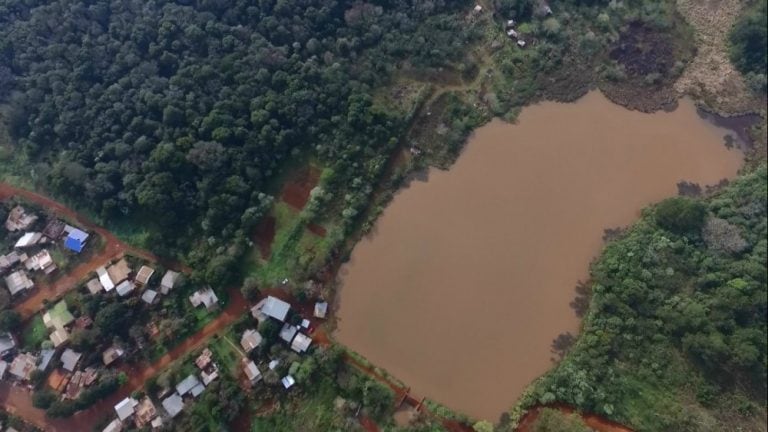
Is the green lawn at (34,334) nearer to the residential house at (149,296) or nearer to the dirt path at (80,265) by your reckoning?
the dirt path at (80,265)

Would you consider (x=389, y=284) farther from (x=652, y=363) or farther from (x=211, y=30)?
(x=211, y=30)

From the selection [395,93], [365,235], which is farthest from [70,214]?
[395,93]

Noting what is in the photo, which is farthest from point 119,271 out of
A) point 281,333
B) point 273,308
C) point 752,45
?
point 752,45

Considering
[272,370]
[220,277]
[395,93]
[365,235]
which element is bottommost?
[272,370]

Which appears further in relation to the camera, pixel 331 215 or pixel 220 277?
pixel 331 215

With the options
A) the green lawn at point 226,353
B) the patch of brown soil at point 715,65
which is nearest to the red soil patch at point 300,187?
the green lawn at point 226,353

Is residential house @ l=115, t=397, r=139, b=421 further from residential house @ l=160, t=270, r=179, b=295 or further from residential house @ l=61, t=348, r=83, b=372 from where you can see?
residential house @ l=160, t=270, r=179, b=295
